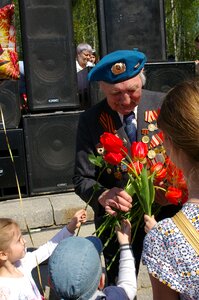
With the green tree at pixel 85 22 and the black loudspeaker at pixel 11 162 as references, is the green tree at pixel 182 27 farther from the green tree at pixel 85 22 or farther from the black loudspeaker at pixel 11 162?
the black loudspeaker at pixel 11 162

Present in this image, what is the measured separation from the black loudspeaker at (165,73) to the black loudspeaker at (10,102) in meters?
1.31

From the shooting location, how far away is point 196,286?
1411 mm

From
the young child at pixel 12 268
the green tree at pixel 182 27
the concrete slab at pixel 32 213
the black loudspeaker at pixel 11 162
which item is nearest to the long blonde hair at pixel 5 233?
the young child at pixel 12 268

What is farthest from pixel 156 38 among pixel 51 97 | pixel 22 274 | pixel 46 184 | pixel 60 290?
pixel 60 290

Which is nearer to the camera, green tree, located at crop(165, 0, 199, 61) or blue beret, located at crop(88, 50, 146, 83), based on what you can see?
blue beret, located at crop(88, 50, 146, 83)

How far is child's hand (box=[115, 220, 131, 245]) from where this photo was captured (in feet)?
6.42

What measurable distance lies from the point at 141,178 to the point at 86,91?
404cm

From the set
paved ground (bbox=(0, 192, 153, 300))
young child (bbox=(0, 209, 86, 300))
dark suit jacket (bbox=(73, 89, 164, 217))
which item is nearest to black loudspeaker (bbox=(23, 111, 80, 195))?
paved ground (bbox=(0, 192, 153, 300))

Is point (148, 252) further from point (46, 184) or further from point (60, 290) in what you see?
point (46, 184)

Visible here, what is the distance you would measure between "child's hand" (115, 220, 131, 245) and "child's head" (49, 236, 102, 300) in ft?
0.70

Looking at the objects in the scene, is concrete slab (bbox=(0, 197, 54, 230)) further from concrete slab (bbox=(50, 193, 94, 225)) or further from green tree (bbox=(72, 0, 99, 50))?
green tree (bbox=(72, 0, 99, 50))

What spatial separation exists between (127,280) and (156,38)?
13.4ft

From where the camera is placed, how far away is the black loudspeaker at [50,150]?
17.2 feet

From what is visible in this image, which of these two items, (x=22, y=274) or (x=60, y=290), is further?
(x=22, y=274)
